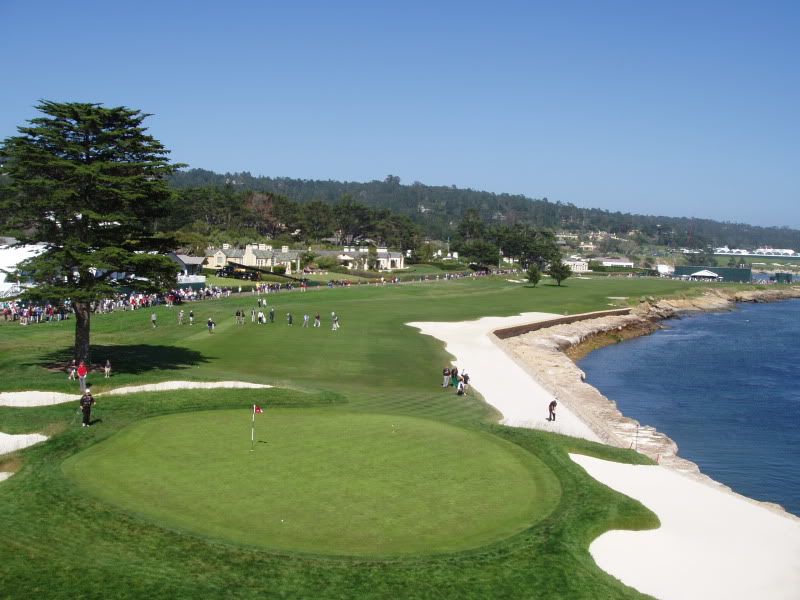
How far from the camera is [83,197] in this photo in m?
34.8

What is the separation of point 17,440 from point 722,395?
143 feet

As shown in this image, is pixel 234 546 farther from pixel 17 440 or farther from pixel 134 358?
pixel 134 358

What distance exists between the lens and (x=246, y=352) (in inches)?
1857

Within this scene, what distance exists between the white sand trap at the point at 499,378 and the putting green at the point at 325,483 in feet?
25.4

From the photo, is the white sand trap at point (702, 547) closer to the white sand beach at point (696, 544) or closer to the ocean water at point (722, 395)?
the white sand beach at point (696, 544)

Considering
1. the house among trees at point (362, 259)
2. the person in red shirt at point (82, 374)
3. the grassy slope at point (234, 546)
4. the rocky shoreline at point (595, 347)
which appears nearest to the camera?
the grassy slope at point (234, 546)

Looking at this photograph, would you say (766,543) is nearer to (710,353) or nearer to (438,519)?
(438,519)

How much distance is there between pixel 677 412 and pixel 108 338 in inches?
1436

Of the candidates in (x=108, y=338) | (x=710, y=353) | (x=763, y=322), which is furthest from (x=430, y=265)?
(x=108, y=338)

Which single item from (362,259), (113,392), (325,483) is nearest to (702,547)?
(325,483)

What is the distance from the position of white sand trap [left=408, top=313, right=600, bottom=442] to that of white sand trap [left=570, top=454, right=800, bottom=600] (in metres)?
8.25

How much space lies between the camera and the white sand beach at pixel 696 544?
16.4 meters

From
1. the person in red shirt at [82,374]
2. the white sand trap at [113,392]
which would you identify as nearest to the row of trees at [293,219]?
the white sand trap at [113,392]

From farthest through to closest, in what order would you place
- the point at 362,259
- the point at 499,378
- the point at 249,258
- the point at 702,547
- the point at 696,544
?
the point at 362,259
the point at 249,258
the point at 499,378
the point at 696,544
the point at 702,547
